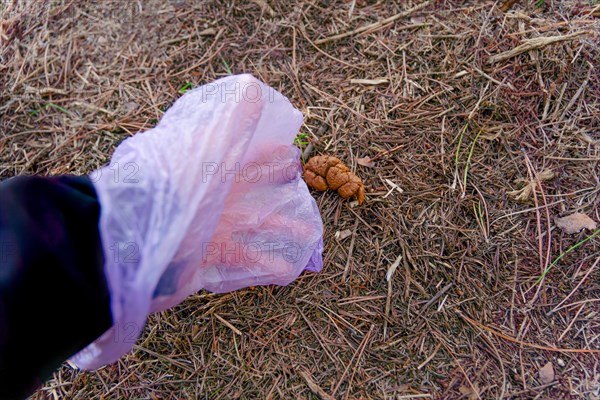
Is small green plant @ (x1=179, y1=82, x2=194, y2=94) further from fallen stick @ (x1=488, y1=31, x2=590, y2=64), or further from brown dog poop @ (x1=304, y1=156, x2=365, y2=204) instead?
fallen stick @ (x1=488, y1=31, x2=590, y2=64)

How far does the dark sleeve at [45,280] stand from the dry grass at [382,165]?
0.54m

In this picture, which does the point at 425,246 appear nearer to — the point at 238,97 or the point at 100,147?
the point at 238,97

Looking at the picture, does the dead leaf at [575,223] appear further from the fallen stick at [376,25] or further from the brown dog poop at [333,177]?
the fallen stick at [376,25]

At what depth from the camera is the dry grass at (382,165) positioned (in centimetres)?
142

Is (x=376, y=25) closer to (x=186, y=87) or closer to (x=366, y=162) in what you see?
(x=366, y=162)

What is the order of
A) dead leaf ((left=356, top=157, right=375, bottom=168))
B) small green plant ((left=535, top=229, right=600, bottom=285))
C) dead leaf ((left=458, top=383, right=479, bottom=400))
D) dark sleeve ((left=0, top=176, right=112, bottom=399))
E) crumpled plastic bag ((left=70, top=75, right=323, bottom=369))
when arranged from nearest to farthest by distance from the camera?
dark sleeve ((left=0, top=176, right=112, bottom=399)), crumpled plastic bag ((left=70, top=75, right=323, bottom=369)), dead leaf ((left=458, top=383, right=479, bottom=400)), small green plant ((left=535, top=229, right=600, bottom=285)), dead leaf ((left=356, top=157, right=375, bottom=168))

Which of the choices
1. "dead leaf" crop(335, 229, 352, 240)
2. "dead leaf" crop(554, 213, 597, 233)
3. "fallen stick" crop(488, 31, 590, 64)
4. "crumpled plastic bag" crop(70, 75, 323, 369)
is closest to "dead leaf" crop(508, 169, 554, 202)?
"dead leaf" crop(554, 213, 597, 233)

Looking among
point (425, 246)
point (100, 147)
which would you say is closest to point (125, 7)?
point (100, 147)

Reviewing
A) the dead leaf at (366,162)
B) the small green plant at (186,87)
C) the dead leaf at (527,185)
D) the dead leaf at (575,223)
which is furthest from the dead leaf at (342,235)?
the small green plant at (186,87)

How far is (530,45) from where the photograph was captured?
1.68 m

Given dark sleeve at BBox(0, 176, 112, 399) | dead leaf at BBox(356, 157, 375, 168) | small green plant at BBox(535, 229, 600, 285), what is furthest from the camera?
dead leaf at BBox(356, 157, 375, 168)

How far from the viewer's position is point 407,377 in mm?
1407

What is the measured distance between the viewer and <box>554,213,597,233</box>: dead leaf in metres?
1.53

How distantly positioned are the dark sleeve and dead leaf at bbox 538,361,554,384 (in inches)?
52.4
